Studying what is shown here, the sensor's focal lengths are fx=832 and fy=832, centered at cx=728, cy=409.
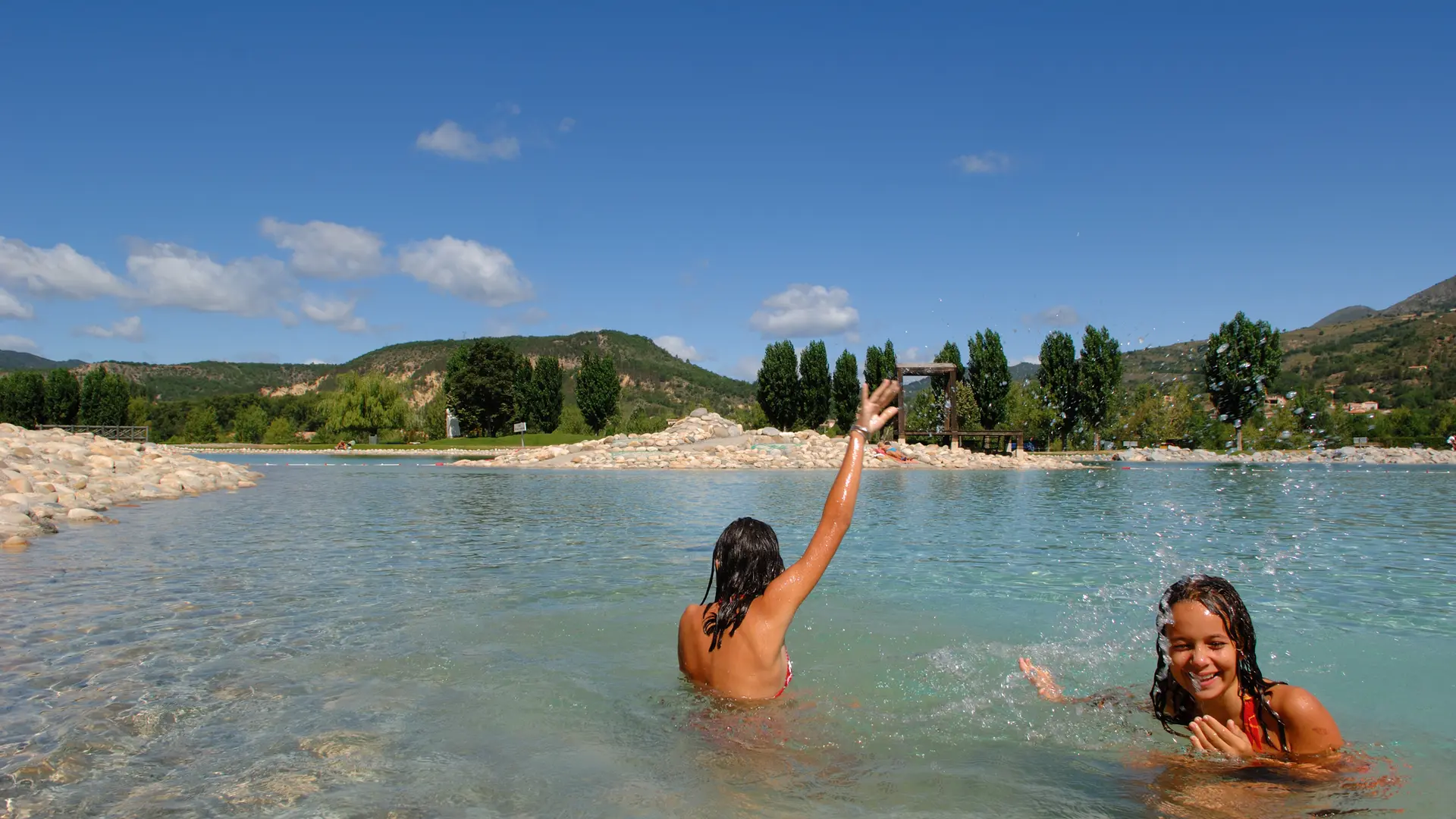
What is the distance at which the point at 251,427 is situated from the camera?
8444cm

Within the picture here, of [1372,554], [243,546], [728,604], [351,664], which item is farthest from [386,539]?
[1372,554]

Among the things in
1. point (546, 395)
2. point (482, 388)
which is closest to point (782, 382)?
point (546, 395)

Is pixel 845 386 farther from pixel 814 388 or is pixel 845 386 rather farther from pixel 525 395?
pixel 525 395

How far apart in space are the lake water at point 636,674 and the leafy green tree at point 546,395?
2309 inches

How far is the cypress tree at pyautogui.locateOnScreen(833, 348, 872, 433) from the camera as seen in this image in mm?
63875

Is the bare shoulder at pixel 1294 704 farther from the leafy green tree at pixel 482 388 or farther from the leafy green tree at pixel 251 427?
the leafy green tree at pixel 251 427

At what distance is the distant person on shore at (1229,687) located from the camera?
294 centimetres

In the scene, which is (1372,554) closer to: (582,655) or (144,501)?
(582,655)

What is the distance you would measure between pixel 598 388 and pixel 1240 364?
4910 cm

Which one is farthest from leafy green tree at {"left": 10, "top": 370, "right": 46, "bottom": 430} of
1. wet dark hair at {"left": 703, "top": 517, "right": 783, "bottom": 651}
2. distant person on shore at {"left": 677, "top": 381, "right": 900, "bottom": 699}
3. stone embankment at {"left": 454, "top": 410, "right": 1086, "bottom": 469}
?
wet dark hair at {"left": 703, "top": 517, "right": 783, "bottom": 651}

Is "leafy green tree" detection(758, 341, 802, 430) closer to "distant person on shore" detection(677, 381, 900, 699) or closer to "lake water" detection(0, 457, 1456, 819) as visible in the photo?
"lake water" detection(0, 457, 1456, 819)

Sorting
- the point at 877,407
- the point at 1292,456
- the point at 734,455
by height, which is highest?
the point at 877,407

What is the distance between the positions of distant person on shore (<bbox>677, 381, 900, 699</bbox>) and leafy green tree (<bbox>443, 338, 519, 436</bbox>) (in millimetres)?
71223

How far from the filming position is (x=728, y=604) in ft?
13.1
